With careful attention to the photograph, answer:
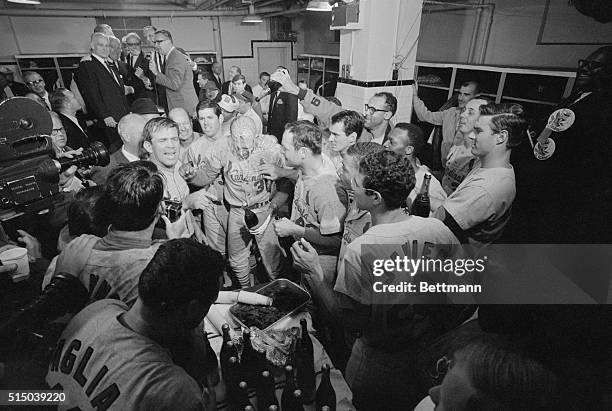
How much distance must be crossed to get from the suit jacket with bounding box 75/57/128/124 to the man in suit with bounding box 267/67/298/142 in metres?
1.97

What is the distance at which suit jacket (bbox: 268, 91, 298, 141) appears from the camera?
4.75 metres

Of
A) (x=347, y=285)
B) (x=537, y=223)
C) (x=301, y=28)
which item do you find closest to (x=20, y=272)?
(x=347, y=285)

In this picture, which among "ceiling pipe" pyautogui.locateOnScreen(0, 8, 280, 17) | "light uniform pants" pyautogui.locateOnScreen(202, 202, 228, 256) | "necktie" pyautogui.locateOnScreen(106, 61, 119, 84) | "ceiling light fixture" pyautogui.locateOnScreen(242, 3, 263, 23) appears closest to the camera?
"light uniform pants" pyautogui.locateOnScreen(202, 202, 228, 256)

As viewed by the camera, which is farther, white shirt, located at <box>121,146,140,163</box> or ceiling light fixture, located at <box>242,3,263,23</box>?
ceiling light fixture, located at <box>242,3,263,23</box>

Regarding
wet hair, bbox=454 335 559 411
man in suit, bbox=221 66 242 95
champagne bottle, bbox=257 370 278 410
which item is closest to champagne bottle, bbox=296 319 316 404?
champagne bottle, bbox=257 370 278 410

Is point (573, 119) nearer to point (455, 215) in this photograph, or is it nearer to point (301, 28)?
point (455, 215)

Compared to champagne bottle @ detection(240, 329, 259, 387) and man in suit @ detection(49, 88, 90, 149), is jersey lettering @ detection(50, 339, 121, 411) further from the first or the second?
man in suit @ detection(49, 88, 90, 149)

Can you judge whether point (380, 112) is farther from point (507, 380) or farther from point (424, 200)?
point (507, 380)

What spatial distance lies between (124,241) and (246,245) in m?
1.70

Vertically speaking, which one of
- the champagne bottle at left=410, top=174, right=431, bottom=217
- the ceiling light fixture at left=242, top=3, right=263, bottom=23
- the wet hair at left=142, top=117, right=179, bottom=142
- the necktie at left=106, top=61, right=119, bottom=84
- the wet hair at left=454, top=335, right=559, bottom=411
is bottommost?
the champagne bottle at left=410, top=174, right=431, bottom=217

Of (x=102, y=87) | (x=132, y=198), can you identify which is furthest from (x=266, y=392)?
(x=102, y=87)

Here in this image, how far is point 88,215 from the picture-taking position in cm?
165

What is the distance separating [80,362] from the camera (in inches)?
38.9

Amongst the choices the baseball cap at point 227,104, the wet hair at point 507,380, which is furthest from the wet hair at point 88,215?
the baseball cap at point 227,104
